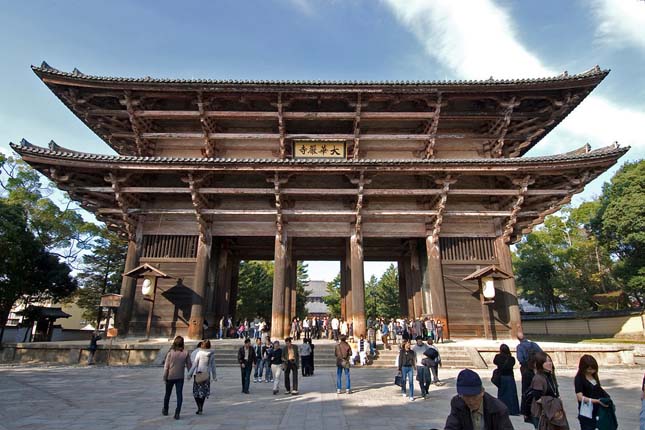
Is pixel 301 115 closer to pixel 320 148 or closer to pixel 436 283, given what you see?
pixel 320 148

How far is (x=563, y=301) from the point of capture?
37250mm

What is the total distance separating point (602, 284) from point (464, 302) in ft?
83.5

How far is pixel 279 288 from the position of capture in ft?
50.0

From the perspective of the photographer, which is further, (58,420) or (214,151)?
(214,151)

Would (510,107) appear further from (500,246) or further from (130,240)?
(130,240)

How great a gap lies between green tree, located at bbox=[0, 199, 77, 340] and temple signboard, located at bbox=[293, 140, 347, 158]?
675 inches

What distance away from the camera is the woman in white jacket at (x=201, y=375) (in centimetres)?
675

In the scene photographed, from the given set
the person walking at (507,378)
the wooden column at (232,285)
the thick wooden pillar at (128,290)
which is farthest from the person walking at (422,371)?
the wooden column at (232,285)

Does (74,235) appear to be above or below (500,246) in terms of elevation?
above

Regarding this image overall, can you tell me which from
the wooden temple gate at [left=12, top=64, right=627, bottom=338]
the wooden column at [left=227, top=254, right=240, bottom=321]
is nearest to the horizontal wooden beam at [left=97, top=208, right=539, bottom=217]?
the wooden temple gate at [left=12, top=64, right=627, bottom=338]

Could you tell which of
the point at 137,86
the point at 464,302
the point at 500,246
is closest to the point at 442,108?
the point at 500,246

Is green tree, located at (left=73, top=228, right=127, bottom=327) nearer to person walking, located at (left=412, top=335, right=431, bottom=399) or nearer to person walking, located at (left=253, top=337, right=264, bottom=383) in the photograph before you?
person walking, located at (left=253, top=337, right=264, bottom=383)

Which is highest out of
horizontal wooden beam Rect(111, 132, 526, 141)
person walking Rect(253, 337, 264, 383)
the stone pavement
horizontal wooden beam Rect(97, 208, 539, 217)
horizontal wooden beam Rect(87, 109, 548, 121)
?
horizontal wooden beam Rect(87, 109, 548, 121)

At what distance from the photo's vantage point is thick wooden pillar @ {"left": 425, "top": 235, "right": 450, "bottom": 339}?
14.9m
